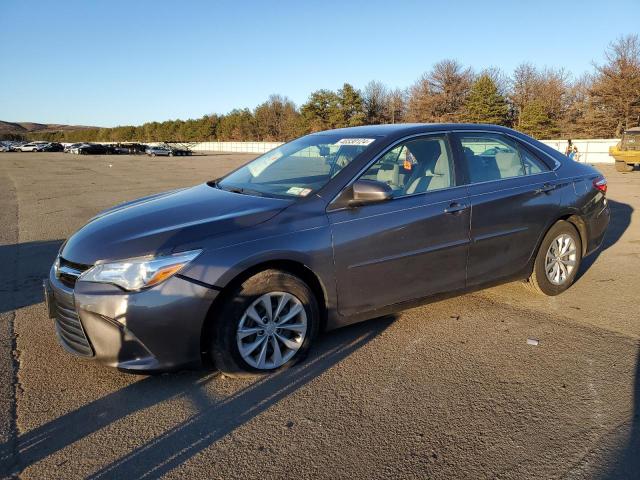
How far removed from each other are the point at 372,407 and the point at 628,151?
76.3ft

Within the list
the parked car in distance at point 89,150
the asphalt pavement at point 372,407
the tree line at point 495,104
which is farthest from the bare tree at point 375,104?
the asphalt pavement at point 372,407

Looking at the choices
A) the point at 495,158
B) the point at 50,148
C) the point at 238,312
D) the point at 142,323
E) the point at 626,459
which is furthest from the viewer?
the point at 50,148

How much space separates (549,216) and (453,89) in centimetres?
5980

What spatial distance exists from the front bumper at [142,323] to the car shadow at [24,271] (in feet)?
7.09

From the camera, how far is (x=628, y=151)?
21281 mm

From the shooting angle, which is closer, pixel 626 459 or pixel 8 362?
pixel 626 459

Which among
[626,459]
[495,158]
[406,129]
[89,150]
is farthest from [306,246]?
[89,150]

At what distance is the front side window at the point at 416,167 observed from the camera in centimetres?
371

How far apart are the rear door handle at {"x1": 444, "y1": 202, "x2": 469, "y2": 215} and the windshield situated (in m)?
0.80

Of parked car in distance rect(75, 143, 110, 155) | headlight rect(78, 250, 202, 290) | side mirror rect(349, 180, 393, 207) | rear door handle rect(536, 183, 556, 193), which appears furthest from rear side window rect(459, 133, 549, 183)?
parked car in distance rect(75, 143, 110, 155)

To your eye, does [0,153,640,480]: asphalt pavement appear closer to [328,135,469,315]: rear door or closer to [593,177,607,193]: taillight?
[328,135,469,315]: rear door

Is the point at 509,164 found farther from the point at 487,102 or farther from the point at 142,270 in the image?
the point at 487,102

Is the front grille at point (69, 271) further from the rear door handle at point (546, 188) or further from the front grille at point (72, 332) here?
the rear door handle at point (546, 188)

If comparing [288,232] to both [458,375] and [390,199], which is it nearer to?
[390,199]
